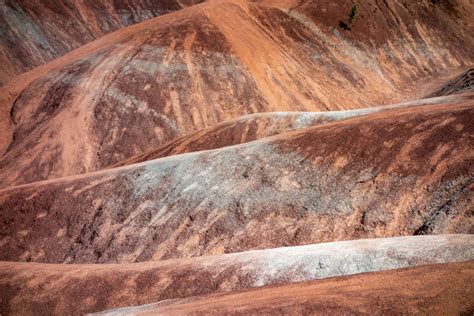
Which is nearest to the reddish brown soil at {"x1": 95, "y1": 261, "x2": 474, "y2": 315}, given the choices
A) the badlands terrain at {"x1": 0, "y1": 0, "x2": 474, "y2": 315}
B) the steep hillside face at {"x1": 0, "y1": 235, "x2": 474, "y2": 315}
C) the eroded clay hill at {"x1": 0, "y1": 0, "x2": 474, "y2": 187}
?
the badlands terrain at {"x1": 0, "y1": 0, "x2": 474, "y2": 315}

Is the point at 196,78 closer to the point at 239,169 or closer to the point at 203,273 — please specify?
the point at 239,169

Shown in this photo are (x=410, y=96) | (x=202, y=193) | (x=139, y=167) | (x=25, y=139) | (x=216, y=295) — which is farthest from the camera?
(x=410, y=96)

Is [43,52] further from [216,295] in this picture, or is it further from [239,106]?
[216,295]

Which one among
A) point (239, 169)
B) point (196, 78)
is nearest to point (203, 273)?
point (239, 169)

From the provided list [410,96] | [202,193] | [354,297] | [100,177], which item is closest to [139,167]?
[100,177]

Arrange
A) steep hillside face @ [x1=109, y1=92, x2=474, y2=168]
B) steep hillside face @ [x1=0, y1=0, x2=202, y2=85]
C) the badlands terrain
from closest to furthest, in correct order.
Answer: the badlands terrain → steep hillside face @ [x1=109, y1=92, x2=474, y2=168] → steep hillside face @ [x1=0, y1=0, x2=202, y2=85]

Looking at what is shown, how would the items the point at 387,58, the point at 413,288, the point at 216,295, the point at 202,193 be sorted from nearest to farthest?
the point at 413,288 < the point at 216,295 < the point at 202,193 < the point at 387,58

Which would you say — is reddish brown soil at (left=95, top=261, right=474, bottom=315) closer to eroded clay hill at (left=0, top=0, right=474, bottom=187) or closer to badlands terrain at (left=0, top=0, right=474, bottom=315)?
badlands terrain at (left=0, top=0, right=474, bottom=315)
